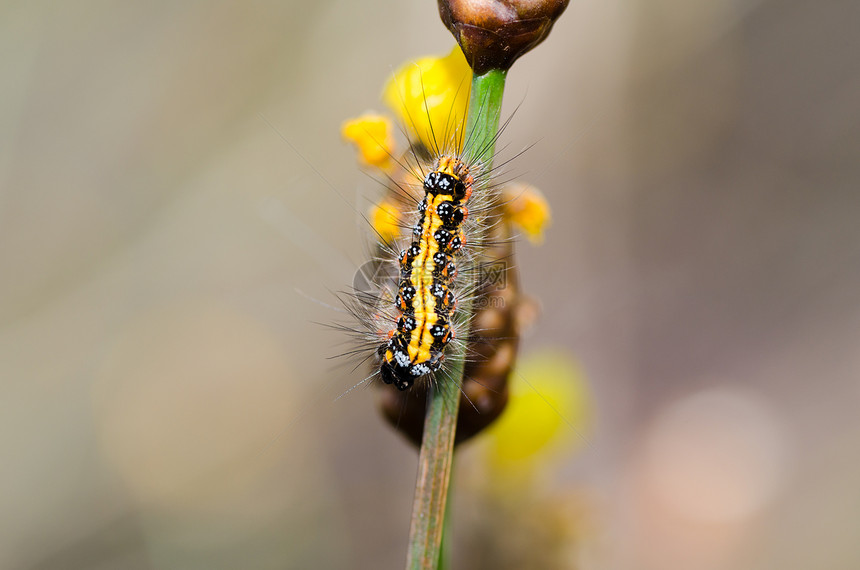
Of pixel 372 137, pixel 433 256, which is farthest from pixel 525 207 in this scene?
pixel 372 137

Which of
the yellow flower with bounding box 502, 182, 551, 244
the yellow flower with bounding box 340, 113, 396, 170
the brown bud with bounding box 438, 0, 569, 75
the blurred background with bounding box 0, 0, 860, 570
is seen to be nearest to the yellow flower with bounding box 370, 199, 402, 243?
the yellow flower with bounding box 340, 113, 396, 170

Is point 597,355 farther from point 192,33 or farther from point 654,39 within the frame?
point 192,33

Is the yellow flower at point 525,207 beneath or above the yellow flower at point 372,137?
beneath

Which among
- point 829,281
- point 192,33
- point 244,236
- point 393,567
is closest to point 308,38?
point 192,33

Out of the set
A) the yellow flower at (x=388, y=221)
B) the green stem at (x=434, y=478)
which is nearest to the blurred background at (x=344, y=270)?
the yellow flower at (x=388, y=221)

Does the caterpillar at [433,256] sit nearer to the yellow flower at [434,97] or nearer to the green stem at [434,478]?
the yellow flower at [434,97]

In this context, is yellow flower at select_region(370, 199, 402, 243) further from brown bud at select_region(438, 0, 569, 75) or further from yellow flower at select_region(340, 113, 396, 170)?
brown bud at select_region(438, 0, 569, 75)

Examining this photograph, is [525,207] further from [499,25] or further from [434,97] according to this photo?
[499,25]

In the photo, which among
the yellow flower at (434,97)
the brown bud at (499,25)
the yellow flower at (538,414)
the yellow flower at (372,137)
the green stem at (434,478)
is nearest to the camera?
the brown bud at (499,25)
